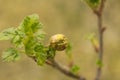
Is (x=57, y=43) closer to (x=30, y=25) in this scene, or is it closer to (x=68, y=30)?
(x=30, y=25)

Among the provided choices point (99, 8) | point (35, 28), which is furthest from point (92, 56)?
point (35, 28)

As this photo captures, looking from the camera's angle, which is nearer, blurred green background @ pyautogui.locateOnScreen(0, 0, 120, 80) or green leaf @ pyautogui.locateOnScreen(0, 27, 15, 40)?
green leaf @ pyautogui.locateOnScreen(0, 27, 15, 40)

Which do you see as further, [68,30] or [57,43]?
[68,30]

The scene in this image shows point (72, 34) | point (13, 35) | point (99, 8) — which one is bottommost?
point (13, 35)

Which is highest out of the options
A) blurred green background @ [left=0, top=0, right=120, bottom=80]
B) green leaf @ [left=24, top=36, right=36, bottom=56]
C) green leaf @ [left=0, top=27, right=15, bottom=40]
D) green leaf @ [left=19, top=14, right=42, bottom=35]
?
blurred green background @ [left=0, top=0, right=120, bottom=80]

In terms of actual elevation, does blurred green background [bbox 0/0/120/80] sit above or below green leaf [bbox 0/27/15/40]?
above

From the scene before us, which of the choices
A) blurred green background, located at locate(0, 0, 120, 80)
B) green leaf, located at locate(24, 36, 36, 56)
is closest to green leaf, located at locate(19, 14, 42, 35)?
green leaf, located at locate(24, 36, 36, 56)

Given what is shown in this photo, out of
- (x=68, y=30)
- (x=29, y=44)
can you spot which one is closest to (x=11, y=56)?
(x=29, y=44)

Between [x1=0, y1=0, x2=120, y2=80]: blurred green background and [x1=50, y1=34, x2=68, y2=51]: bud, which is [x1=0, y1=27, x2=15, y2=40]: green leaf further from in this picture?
[x1=0, y1=0, x2=120, y2=80]: blurred green background

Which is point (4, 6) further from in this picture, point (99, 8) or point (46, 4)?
point (99, 8)
